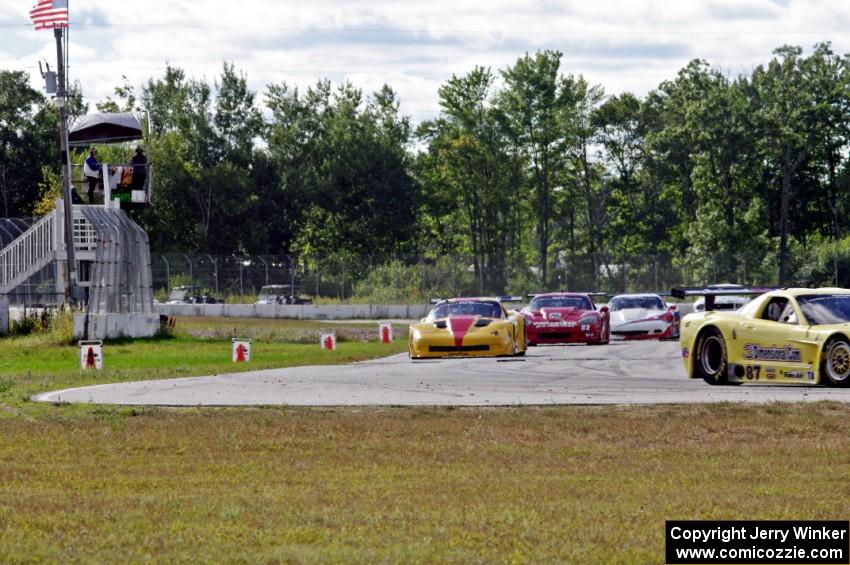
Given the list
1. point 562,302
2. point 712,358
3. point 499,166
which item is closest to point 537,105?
point 499,166

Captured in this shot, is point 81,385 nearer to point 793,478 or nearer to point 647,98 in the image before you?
point 793,478

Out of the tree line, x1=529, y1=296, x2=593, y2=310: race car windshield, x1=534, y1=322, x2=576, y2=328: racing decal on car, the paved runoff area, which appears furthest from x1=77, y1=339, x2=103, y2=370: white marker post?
the tree line

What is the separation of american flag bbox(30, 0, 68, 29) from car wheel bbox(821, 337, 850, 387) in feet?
93.4

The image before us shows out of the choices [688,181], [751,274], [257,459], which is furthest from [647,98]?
[257,459]

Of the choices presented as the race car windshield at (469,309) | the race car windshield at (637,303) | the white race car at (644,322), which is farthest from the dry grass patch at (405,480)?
the race car windshield at (637,303)

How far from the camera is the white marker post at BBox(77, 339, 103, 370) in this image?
26625 millimetres

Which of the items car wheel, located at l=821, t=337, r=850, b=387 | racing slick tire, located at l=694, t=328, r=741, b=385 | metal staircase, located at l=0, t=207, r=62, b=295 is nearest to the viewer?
car wheel, located at l=821, t=337, r=850, b=387

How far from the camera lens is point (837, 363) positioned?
18.4 m

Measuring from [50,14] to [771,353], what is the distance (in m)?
28.0

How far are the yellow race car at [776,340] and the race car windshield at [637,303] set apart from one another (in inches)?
708

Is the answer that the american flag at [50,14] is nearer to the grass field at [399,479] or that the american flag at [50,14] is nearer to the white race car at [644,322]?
the white race car at [644,322]

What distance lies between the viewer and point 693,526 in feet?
29.1

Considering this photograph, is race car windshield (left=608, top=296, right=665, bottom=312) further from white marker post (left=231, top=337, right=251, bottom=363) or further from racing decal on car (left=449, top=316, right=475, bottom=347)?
white marker post (left=231, top=337, right=251, bottom=363)

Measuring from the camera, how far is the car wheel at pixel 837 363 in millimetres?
18266
